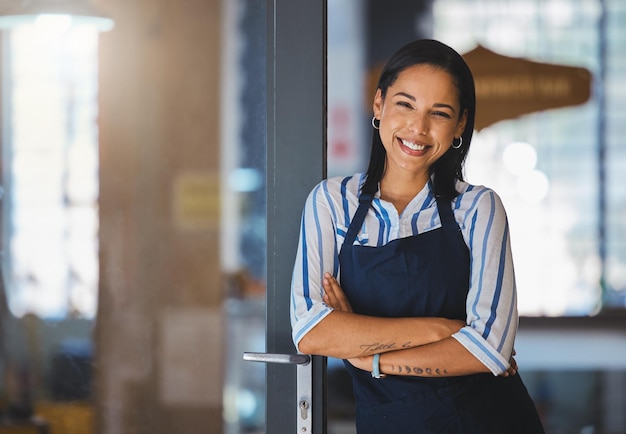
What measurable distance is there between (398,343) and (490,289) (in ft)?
0.56

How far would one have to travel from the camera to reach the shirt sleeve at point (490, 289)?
1282mm

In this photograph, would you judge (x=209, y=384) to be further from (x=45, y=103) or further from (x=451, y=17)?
(x=451, y=17)

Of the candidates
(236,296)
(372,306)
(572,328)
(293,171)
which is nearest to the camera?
(372,306)

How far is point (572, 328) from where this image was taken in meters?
4.29

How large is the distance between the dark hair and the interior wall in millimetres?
375

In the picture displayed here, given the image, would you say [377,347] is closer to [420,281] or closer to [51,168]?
[420,281]

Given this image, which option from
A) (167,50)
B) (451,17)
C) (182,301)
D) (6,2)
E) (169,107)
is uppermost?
(451,17)

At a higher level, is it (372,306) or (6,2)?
(6,2)

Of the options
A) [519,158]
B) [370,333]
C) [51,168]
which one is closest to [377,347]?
[370,333]

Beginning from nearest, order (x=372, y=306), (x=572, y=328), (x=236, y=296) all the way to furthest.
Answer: (x=372, y=306) → (x=236, y=296) → (x=572, y=328)

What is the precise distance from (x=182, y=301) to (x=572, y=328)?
3.11m

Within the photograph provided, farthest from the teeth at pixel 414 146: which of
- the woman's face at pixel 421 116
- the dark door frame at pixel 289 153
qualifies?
the dark door frame at pixel 289 153

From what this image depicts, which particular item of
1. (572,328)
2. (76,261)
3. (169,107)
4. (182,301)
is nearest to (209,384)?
(182,301)

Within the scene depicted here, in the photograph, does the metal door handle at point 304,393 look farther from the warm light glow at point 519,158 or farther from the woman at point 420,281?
the warm light glow at point 519,158
